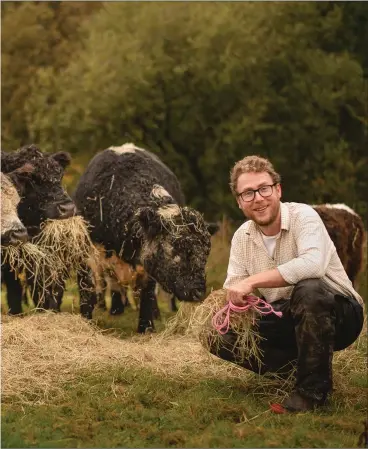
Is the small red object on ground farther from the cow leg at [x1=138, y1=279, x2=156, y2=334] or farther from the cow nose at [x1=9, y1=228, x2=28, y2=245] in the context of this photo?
the cow leg at [x1=138, y1=279, x2=156, y2=334]

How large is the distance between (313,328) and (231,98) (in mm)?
11534

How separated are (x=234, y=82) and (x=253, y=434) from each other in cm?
1231

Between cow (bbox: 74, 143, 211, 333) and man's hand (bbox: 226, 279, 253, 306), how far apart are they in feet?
8.69

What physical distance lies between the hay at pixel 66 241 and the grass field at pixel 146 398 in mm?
1235

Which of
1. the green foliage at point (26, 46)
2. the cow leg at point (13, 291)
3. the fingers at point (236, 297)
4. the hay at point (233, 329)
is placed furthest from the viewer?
the green foliage at point (26, 46)

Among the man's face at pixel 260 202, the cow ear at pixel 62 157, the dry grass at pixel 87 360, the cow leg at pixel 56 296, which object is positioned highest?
the cow ear at pixel 62 157

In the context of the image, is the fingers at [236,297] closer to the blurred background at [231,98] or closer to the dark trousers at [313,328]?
the dark trousers at [313,328]

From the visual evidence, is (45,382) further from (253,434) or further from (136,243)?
(136,243)

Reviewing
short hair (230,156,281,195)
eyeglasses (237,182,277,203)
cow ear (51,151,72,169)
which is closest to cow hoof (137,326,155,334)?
cow ear (51,151,72,169)

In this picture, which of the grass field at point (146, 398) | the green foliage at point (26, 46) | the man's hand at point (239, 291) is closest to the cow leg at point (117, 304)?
the grass field at point (146, 398)

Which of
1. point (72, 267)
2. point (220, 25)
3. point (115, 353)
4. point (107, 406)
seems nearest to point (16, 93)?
point (220, 25)

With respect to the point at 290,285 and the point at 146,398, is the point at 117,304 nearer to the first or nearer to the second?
the point at 146,398

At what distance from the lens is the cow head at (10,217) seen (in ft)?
29.0

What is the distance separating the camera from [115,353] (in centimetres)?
800
